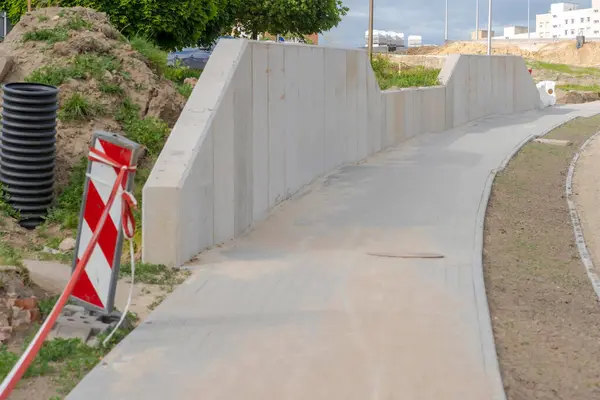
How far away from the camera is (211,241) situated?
990 cm

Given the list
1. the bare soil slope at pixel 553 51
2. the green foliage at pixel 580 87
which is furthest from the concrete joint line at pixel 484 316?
the bare soil slope at pixel 553 51

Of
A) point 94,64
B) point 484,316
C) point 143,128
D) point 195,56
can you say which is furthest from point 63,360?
point 195,56

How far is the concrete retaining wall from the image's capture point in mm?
9062

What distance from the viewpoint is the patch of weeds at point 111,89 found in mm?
13469

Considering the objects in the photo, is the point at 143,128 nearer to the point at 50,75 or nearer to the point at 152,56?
the point at 50,75

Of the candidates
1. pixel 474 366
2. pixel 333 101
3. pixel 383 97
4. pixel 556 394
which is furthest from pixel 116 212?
pixel 383 97

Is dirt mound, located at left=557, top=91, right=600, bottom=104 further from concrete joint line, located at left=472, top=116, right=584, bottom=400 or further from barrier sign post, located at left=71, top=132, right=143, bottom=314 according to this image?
barrier sign post, located at left=71, top=132, right=143, bottom=314

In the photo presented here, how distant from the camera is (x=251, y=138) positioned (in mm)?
11023

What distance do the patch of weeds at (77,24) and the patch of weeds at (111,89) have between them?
1.57 m

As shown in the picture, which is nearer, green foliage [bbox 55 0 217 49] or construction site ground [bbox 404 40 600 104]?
green foliage [bbox 55 0 217 49]

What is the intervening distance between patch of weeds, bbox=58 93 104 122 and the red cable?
20.6 feet

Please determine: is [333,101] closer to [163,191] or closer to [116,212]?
[163,191]

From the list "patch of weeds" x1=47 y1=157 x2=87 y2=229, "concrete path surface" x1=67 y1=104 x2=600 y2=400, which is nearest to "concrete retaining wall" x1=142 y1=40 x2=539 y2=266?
"concrete path surface" x1=67 y1=104 x2=600 y2=400

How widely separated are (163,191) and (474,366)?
11.8 ft
